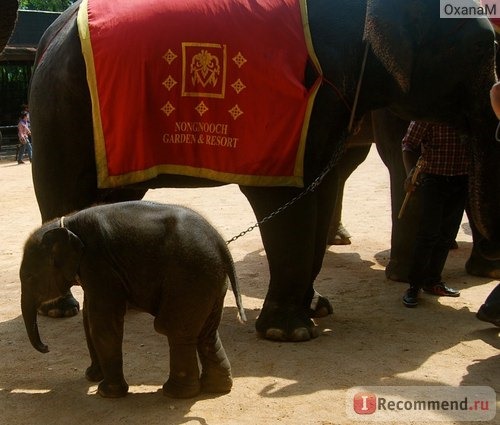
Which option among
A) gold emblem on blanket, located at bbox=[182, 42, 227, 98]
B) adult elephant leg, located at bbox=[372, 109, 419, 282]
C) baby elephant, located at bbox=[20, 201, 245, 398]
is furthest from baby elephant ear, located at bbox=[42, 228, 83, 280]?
adult elephant leg, located at bbox=[372, 109, 419, 282]

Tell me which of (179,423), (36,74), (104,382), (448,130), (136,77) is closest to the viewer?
(179,423)

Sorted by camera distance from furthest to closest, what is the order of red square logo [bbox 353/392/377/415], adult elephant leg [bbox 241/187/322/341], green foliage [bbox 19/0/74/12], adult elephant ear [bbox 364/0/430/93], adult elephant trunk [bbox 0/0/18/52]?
green foliage [bbox 19/0/74/12]
adult elephant leg [bbox 241/187/322/341]
adult elephant ear [bbox 364/0/430/93]
adult elephant trunk [bbox 0/0/18/52]
red square logo [bbox 353/392/377/415]

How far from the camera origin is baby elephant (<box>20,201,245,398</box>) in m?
3.54

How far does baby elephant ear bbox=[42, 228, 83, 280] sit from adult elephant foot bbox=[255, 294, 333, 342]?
1.52 meters

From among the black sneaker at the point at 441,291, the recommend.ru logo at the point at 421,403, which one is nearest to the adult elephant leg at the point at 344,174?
the black sneaker at the point at 441,291

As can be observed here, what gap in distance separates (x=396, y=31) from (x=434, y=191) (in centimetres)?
138

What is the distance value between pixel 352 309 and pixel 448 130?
133 centimetres

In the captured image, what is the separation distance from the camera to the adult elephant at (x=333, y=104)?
176 inches

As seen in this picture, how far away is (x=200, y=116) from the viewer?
14.6ft

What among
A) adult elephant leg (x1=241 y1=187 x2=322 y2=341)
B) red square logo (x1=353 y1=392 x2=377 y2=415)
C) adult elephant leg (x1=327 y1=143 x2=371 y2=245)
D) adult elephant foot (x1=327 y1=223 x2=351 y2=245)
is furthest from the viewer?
adult elephant foot (x1=327 y1=223 x2=351 y2=245)

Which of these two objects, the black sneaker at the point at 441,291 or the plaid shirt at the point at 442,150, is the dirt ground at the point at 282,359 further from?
the plaid shirt at the point at 442,150

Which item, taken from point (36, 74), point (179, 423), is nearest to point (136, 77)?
point (36, 74)

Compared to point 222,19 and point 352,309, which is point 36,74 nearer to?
point 222,19

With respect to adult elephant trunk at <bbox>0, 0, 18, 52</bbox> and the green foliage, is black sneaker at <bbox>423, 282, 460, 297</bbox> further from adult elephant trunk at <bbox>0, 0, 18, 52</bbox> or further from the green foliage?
the green foliage
